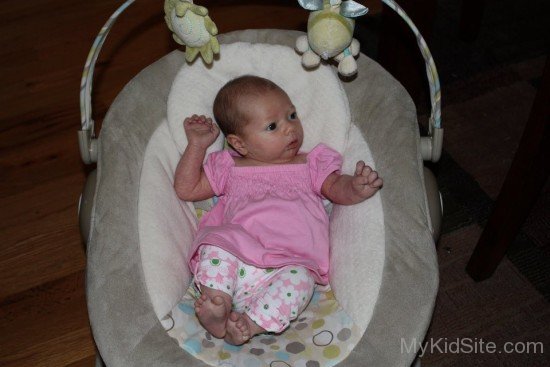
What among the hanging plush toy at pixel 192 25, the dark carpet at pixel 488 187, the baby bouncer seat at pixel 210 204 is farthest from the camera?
the dark carpet at pixel 488 187

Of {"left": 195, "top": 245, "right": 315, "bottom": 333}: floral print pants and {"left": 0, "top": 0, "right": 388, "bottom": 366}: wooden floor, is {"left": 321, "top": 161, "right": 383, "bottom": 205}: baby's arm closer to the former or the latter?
{"left": 195, "top": 245, "right": 315, "bottom": 333}: floral print pants

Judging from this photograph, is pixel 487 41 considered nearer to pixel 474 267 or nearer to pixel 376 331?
pixel 474 267

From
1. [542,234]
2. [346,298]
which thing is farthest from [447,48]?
[346,298]

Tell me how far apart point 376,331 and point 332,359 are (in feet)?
0.27

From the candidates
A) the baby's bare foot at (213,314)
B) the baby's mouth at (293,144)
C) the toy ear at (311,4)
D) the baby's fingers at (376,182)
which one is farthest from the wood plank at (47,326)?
the toy ear at (311,4)

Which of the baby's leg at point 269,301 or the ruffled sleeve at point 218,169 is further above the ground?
the ruffled sleeve at point 218,169

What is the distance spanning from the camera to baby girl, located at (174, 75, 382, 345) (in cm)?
114

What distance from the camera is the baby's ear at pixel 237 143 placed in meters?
1.35

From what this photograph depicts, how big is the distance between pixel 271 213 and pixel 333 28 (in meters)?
0.37

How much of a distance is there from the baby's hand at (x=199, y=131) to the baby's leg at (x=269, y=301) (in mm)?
275

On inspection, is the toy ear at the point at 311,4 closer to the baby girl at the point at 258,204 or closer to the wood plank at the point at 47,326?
the baby girl at the point at 258,204

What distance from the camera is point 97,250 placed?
1.11 meters

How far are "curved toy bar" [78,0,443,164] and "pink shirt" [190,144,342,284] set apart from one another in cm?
19

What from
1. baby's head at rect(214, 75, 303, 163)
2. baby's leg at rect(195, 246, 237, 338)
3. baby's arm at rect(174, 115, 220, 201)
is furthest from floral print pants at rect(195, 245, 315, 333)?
baby's head at rect(214, 75, 303, 163)
